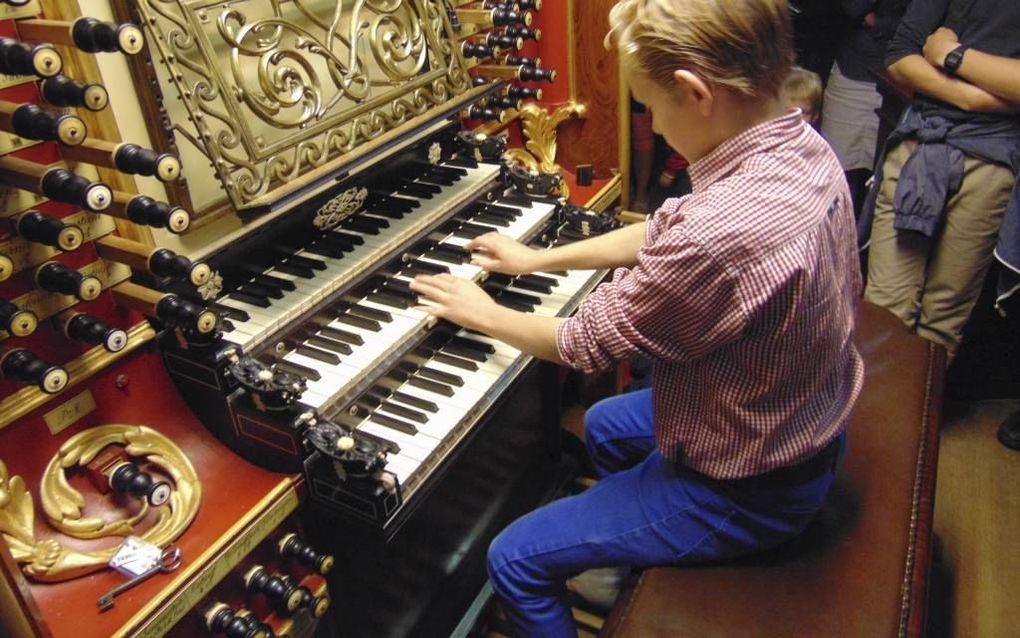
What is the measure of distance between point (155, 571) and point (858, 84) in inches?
143

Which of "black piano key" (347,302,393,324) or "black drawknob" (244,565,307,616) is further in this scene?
"black piano key" (347,302,393,324)

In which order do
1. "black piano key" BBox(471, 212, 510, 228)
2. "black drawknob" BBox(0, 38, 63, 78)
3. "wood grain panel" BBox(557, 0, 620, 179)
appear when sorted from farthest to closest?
"wood grain panel" BBox(557, 0, 620, 179)
"black piano key" BBox(471, 212, 510, 228)
"black drawknob" BBox(0, 38, 63, 78)

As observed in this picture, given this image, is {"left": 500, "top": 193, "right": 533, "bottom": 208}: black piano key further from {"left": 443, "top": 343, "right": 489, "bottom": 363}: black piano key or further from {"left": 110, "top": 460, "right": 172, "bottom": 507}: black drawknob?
{"left": 110, "top": 460, "right": 172, "bottom": 507}: black drawknob

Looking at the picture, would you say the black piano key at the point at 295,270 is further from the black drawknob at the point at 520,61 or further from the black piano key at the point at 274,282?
the black drawknob at the point at 520,61

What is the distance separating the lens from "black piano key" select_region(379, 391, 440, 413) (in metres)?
1.92

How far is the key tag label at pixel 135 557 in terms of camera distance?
5.11 feet

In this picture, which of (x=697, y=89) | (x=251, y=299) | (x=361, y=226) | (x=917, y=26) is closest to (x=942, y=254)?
(x=917, y=26)

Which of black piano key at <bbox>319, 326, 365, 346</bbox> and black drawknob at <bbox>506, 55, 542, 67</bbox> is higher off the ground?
black drawknob at <bbox>506, 55, 542, 67</bbox>

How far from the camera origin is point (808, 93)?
2.76 metres

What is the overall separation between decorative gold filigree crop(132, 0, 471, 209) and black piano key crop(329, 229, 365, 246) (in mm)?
267

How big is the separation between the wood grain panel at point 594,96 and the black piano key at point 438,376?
1600 millimetres

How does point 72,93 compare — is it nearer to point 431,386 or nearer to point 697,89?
point 431,386

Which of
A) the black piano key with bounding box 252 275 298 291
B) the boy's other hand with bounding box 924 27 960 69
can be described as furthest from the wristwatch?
the black piano key with bounding box 252 275 298 291

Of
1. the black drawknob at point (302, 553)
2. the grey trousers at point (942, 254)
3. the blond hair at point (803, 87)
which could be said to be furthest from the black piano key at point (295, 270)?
the grey trousers at point (942, 254)
